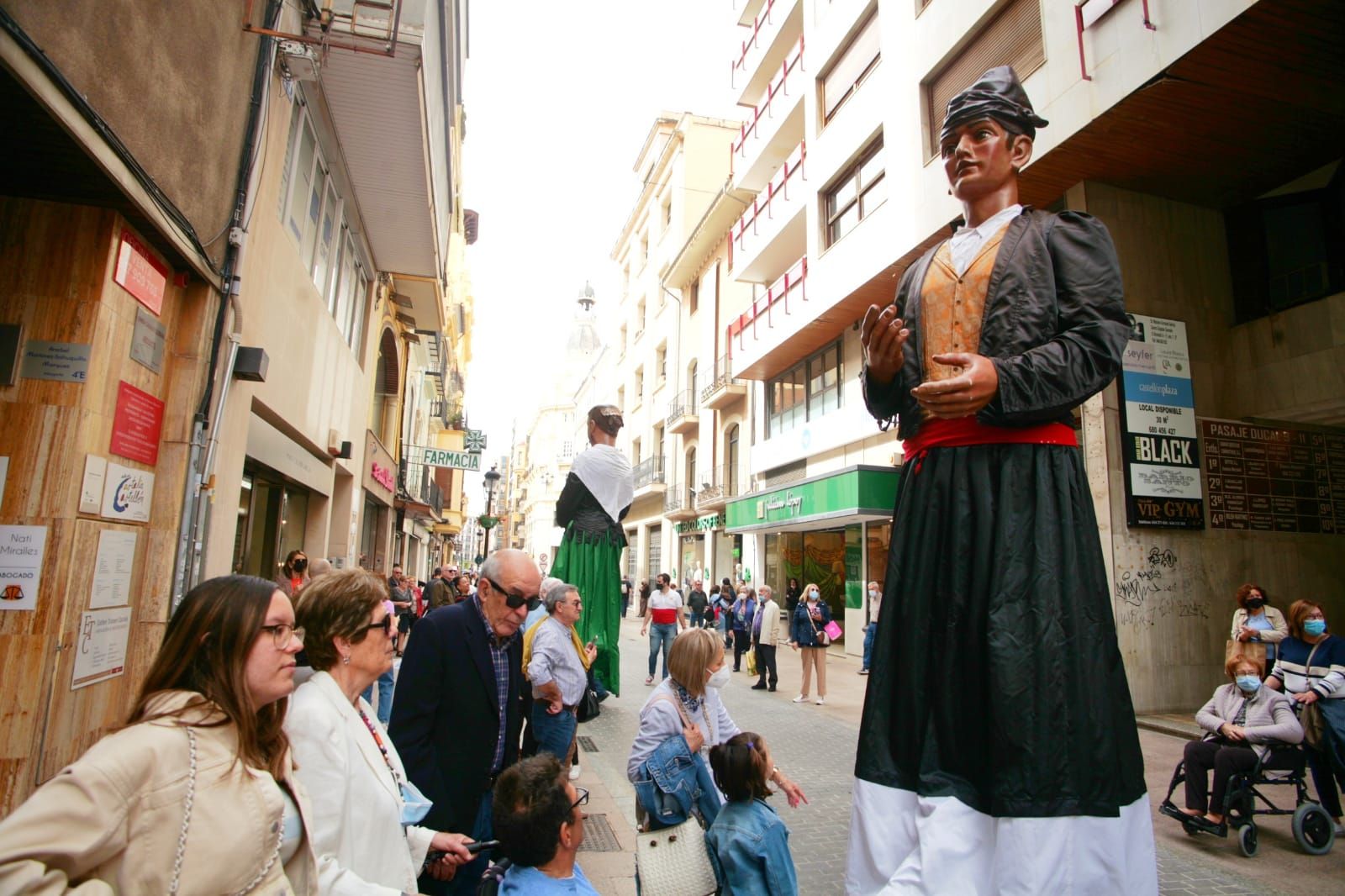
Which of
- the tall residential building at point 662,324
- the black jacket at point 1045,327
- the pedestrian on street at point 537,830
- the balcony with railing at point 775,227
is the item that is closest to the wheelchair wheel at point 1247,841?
the black jacket at point 1045,327

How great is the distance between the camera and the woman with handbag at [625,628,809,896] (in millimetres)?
2885

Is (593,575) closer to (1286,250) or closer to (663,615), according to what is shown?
(663,615)

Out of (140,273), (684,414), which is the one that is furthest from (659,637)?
(684,414)

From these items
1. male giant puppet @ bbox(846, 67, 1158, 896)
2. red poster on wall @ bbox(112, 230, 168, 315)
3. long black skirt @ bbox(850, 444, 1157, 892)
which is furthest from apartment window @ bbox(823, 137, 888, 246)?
long black skirt @ bbox(850, 444, 1157, 892)

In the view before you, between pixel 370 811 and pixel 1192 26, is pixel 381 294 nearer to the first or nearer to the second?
pixel 1192 26

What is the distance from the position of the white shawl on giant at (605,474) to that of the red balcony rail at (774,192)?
46.1 feet

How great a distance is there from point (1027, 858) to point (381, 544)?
2205 centimetres

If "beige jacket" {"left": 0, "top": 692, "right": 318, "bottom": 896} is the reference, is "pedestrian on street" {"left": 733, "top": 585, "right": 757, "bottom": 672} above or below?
below

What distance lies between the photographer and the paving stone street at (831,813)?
443 cm

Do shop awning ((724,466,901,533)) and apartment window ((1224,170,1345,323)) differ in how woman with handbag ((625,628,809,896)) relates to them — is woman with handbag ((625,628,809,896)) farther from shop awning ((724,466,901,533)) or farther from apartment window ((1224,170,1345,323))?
apartment window ((1224,170,1345,323))

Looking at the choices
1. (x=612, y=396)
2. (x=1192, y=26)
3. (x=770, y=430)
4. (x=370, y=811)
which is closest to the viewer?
(x=370, y=811)

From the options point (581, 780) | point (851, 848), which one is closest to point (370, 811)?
point (851, 848)

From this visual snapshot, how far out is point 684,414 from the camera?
30.1m

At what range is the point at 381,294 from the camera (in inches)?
602
